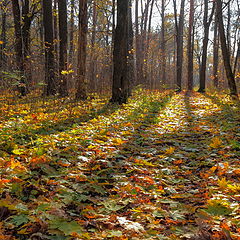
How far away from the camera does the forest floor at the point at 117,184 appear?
192 cm

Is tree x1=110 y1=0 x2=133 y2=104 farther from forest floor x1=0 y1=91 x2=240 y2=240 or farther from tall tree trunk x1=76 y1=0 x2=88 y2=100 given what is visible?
forest floor x1=0 y1=91 x2=240 y2=240

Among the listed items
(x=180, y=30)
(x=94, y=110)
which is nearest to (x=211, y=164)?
(x=94, y=110)

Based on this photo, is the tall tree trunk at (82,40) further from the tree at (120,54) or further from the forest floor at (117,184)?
the forest floor at (117,184)

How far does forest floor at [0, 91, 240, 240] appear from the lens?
1919mm

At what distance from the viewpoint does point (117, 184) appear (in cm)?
→ 283

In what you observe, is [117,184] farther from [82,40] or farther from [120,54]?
[82,40]

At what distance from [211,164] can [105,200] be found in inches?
69.5

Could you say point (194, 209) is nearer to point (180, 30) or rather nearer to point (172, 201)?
point (172, 201)

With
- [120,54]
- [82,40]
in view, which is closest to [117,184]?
[120,54]

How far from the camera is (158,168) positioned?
11.2 ft

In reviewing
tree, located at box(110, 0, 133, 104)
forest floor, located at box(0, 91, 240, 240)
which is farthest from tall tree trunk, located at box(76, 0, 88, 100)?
forest floor, located at box(0, 91, 240, 240)

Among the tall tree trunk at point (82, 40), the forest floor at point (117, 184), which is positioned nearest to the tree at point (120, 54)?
the tall tree trunk at point (82, 40)

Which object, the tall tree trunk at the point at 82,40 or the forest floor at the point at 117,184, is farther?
the tall tree trunk at the point at 82,40

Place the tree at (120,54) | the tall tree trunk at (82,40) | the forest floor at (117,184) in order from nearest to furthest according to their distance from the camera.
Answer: the forest floor at (117,184), the tree at (120,54), the tall tree trunk at (82,40)
